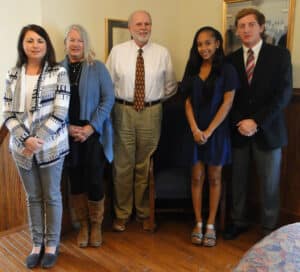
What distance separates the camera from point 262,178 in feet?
8.46

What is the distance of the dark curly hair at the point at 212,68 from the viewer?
2.46 meters

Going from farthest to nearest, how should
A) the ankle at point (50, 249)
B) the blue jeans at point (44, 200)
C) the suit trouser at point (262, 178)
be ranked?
1. the suit trouser at point (262, 178)
2. the ankle at point (50, 249)
3. the blue jeans at point (44, 200)

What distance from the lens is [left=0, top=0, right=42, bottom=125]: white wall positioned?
2730mm

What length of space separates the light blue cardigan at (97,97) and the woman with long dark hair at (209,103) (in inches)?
21.6

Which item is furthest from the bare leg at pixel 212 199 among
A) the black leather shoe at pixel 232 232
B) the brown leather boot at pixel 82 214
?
the brown leather boot at pixel 82 214

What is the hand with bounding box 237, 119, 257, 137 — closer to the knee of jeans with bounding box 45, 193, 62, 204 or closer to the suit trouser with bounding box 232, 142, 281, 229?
the suit trouser with bounding box 232, 142, 281, 229

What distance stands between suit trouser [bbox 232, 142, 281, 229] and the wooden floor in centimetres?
25

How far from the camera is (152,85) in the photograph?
9.01 feet

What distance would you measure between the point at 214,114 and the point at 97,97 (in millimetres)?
799

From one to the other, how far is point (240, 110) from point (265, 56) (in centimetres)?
40

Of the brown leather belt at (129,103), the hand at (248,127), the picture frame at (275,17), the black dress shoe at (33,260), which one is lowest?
the black dress shoe at (33,260)

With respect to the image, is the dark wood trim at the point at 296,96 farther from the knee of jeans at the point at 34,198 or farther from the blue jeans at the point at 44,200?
→ the knee of jeans at the point at 34,198

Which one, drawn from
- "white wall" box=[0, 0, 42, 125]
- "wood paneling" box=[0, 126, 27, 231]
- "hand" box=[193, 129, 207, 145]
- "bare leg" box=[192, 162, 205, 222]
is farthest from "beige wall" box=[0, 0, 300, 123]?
"bare leg" box=[192, 162, 205, 222]

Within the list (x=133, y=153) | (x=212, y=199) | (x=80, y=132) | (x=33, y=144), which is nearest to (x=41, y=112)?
(x=33, y=144)
